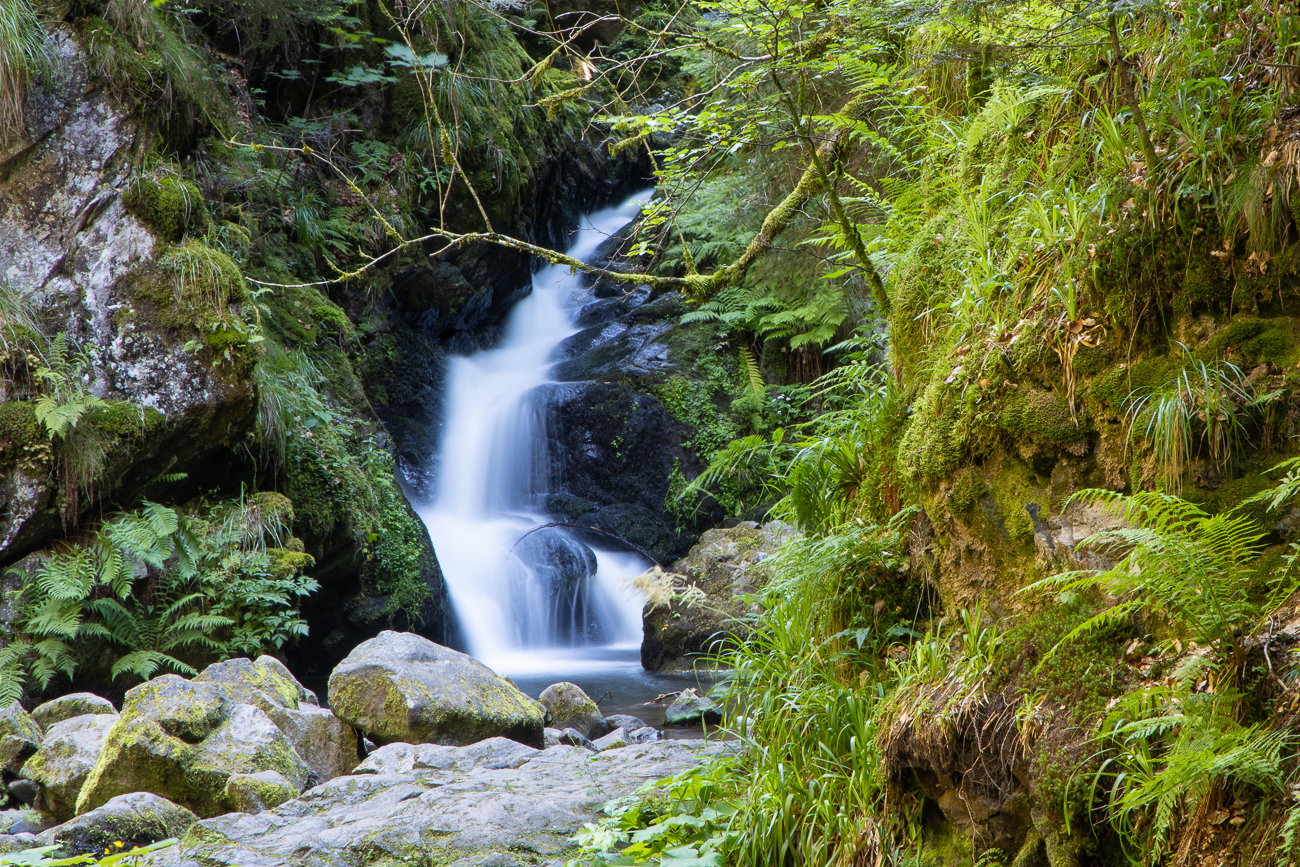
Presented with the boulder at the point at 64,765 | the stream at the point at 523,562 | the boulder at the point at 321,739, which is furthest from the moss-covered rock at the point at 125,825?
the stream at the point at 523,562

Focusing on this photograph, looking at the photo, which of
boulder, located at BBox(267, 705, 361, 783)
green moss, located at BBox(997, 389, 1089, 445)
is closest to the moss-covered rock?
boulder, located at BBox(267, 705, 361, 783)

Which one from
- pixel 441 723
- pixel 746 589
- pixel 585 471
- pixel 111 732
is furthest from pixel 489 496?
pixel 111 732

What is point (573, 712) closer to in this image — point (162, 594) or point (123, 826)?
point (123, 826)

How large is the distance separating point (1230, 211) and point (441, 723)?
519cm

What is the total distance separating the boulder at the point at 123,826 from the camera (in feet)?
12.8

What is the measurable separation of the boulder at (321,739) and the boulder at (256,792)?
3.18 feet

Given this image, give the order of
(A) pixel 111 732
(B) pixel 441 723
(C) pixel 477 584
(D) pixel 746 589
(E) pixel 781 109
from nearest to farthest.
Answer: (A) pixel 111 732, (B) pixel 441 723, (E) pixel 781 109, (D) pixel 746 589, (C) pixel 477 584

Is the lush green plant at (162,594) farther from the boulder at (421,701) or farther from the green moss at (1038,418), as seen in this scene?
the green moss at (1038,418)

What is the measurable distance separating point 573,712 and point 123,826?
11.7 ft

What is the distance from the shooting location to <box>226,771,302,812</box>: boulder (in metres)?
4.44

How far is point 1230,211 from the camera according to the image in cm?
224

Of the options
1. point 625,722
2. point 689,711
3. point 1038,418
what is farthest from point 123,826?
point 1038,418

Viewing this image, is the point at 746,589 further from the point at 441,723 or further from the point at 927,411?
the point at 927,411

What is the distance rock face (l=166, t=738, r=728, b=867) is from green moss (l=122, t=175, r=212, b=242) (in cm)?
538
